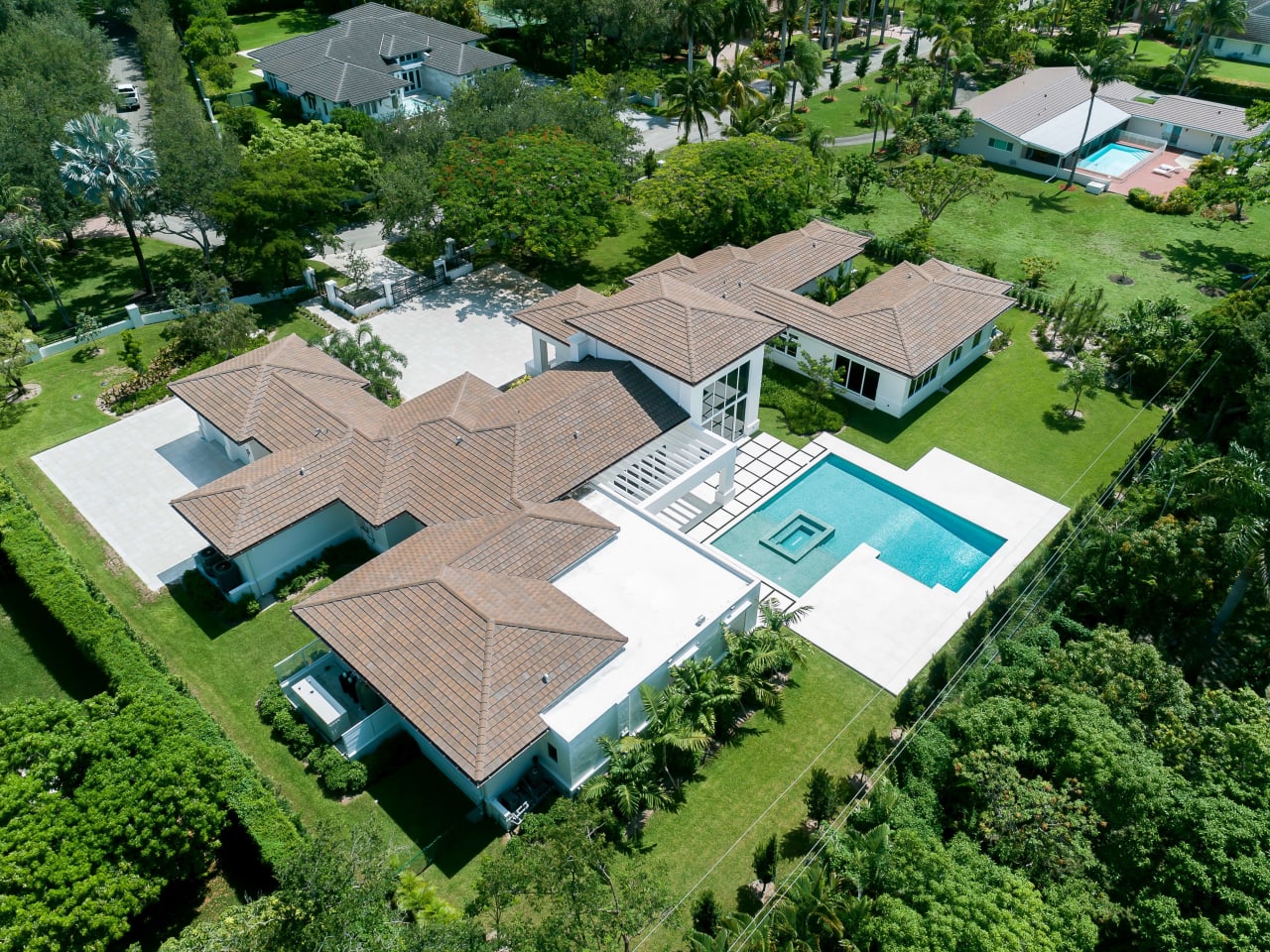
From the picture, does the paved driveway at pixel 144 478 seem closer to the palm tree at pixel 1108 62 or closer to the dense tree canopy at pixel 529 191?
the dense tree canopy at pixel 529 191

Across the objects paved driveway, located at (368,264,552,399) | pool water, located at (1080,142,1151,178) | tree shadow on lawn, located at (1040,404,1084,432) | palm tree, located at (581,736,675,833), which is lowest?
tree shadow on lawn, located at (1040,404,1084,432)

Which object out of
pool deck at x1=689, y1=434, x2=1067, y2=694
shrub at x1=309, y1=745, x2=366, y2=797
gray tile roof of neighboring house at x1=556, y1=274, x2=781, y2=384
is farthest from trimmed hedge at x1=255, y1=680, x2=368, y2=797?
gray tile roof of neighboring house at x1=556, y1=274, x2=781, y2=384

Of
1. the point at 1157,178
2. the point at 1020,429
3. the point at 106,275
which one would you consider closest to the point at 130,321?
the point at 106,275

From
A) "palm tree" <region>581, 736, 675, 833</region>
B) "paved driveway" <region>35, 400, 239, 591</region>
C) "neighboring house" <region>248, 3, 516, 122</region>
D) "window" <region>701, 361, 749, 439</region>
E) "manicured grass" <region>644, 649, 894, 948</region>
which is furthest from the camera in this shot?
"neighboring house" <region>248, 3, 516, 122</region>

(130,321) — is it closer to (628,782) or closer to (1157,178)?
(628,782)

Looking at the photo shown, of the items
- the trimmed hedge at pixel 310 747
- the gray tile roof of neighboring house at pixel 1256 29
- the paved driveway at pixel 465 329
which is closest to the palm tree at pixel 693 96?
the paved driveway at pixel 465 329

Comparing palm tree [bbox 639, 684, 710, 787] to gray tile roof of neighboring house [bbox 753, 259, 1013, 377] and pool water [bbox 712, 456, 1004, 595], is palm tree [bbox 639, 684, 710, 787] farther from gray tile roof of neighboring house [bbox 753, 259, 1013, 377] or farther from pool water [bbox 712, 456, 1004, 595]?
gray tile roof of neighboring house [bbox 753, 259, 1013, 377]
